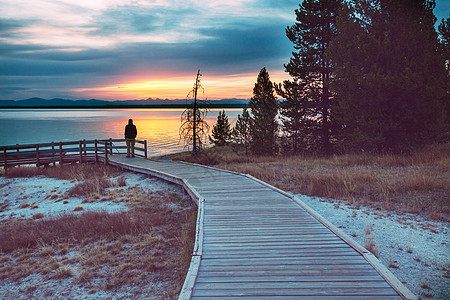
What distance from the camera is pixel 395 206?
7.94 metres

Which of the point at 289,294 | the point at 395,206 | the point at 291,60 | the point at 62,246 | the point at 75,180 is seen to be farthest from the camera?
the point at 291,60

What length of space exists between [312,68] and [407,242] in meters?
15.4

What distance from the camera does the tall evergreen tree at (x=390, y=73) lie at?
13.0 meters

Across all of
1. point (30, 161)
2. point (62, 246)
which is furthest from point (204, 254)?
point (30, 161)

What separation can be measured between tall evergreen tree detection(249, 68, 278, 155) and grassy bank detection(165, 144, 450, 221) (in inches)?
A: 652

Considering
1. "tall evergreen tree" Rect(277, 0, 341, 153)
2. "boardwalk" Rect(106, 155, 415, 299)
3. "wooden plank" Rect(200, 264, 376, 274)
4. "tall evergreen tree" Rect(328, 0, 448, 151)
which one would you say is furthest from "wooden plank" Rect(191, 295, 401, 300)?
"tall evergreen tree" Rect(277, 0, 341, 153)

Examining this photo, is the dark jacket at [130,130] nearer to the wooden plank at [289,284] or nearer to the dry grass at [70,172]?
the dry grass at [70,172]

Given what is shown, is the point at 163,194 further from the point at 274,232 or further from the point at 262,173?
the point at 274,232

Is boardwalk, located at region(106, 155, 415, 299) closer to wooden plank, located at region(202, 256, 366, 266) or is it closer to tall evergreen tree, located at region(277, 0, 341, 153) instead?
wooden plank, located at region(202, 256, 366, 266)

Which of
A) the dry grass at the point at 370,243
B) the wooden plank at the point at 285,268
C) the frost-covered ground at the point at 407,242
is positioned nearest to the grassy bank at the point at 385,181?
the frost-covered ground at the point at 407,242

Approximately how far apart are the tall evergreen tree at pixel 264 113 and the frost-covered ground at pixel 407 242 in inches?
883

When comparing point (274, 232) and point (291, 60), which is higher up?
point (291, 60)

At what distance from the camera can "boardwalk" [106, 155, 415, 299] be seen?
3.46 meters

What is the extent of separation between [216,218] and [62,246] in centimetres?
372
